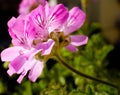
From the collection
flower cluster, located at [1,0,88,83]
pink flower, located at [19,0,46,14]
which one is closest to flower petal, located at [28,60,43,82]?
flower cluster, located at [1,0,88,83]

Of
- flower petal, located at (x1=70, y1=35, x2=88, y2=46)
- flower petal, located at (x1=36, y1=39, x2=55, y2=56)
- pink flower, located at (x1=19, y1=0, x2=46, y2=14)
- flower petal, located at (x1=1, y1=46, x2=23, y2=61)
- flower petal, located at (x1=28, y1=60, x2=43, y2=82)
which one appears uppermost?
flower petal, located at (x1=1, y1=46, x2=23, y2=61)

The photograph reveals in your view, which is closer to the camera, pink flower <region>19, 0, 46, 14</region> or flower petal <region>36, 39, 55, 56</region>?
flower petal <region>36, 39, 55, 56</region>

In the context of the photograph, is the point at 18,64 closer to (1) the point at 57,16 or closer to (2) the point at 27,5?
(1) the point at 57,16

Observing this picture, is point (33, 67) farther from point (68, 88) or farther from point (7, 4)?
point (7, 4)

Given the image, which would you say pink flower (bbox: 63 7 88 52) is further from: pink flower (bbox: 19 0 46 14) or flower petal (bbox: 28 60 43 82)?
pink flower (bbox: 19 0 46 14)

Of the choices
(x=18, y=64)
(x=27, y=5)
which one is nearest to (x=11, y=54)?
(x=18, y=64)
